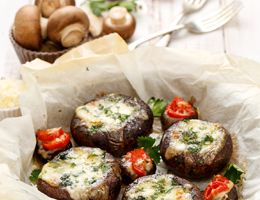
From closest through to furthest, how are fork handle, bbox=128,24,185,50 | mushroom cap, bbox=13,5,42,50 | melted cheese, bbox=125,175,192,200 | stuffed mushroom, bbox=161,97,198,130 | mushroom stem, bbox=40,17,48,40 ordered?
melted cheese, bbox=125,175,192,200
stuffed mushroom, bbox=161,97,198,130
mushroom cap, bbox=13,5,42,50
mushroom stem, bbox=40,17,48,40
fork handle, bbox=128,24,185,50

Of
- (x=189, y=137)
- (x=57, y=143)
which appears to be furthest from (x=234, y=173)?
(x=57, y=143)

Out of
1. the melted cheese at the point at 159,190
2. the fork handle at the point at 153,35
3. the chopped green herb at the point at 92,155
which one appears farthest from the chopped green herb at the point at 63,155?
the fork handle at the point at 153,35

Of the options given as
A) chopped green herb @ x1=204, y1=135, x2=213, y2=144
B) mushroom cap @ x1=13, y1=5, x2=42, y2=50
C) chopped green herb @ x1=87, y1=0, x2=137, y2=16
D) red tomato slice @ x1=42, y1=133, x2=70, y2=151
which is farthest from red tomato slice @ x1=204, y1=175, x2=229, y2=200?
chopped green herb @ x1=87, y1=0, x2=137, y2=16

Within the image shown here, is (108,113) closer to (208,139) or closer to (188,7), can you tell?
(208,139)

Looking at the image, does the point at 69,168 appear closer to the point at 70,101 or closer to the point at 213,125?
the point at 70,101

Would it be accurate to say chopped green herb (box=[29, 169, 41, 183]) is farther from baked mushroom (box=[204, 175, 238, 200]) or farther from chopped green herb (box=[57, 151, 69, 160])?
baked mushroom (box=[204, 175, 238, 200])

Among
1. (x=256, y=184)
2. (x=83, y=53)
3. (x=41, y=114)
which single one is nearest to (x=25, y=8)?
(x=83, y=53)
